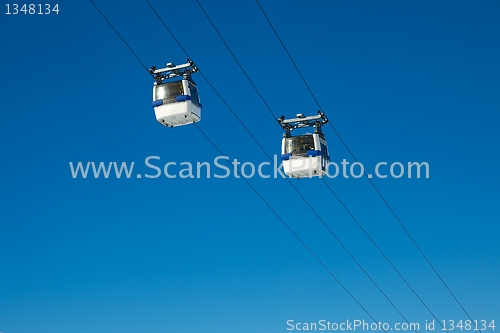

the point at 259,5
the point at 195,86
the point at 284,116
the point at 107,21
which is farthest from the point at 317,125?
the point at 107,21

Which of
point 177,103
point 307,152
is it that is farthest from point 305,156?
point 177,103

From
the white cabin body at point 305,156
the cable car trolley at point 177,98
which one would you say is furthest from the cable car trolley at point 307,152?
the cable car trolley at point 177,98

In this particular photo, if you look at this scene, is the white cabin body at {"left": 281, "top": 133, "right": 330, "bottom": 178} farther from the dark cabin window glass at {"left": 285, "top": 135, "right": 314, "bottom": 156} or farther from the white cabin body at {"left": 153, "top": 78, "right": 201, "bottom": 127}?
the white cabin body at {"left": 153, "top": 78, "right": 201, "bottom": 127}

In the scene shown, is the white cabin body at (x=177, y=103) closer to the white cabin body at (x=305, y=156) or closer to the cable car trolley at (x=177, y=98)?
the cable car trolley at (x=177, y=98)

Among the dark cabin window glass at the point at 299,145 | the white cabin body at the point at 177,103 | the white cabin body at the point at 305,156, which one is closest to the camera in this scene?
the white cabin body at the point at 177,103

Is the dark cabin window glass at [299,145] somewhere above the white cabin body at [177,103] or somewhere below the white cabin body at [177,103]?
above

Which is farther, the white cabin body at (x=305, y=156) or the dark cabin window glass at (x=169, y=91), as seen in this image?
the white cabin body at (x=305, y=156)

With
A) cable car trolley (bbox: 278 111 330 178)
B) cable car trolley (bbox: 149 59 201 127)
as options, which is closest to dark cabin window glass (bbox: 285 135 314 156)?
cable car trolley (bbox: 278 111 330 178)
